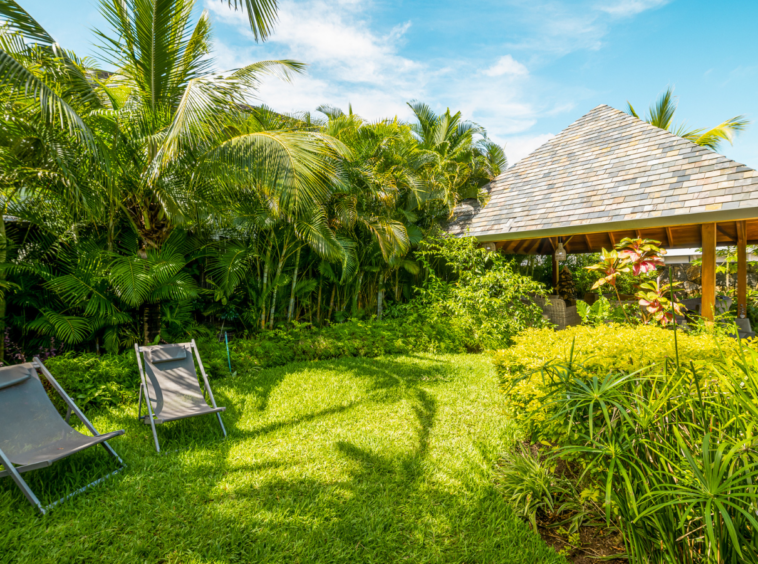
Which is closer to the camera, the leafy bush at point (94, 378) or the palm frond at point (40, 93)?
the palm frond at point (40, 93)

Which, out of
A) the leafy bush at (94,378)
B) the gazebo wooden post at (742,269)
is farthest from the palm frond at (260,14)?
the gazebo wooden post at (742,269)

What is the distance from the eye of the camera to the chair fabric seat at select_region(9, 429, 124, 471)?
2.63m

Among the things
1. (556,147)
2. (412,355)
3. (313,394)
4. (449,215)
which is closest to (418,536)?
(313,394)

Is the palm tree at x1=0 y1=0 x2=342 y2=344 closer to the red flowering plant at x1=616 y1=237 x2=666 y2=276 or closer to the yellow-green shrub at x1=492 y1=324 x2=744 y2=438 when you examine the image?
the yellow-green shrub at x1=492 y1=324 x2=744 y2=438

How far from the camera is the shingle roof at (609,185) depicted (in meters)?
5.82

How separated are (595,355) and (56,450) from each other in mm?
4298

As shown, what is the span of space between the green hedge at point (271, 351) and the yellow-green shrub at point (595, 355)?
3.23 m

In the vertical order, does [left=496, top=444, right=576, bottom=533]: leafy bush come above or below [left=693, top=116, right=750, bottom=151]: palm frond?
below

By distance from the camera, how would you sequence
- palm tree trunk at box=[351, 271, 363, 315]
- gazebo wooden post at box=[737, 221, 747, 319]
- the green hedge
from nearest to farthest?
the green hedge < gazebo wooden post at box=[737, 221, 747, 319] < palm tree trunk at box=[351, 271, 363, 315]

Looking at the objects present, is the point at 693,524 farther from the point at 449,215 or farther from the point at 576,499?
the point at 449,215

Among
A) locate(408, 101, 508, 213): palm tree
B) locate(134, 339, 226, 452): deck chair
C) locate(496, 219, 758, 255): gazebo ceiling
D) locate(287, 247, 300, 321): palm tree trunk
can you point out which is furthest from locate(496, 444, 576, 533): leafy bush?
locate(408, 101, 508, 213): palm tree

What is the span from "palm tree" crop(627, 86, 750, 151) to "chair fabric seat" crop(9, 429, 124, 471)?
57.5ft

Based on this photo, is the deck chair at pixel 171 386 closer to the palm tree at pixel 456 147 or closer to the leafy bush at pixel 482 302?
the leafy bush at pixel 482 302

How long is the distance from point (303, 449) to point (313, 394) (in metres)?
1.44
